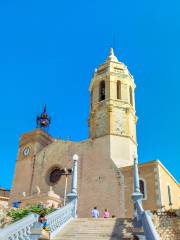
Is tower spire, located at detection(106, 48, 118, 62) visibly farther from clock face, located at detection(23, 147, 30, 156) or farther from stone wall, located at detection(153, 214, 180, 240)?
stone wall, located at detection(153, 214, 180, 240)

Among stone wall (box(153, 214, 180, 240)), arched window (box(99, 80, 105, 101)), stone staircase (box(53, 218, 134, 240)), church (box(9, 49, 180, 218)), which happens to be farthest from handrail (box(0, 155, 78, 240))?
arched window (box(99, 80, 105, 101))

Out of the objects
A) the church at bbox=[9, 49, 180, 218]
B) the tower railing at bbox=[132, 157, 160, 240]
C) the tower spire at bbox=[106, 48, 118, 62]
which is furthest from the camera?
the tower spire at bbox=[106, 48, 118, 62]

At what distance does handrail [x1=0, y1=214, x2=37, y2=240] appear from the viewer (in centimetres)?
718

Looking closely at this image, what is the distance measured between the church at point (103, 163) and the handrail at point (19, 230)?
10802 mm

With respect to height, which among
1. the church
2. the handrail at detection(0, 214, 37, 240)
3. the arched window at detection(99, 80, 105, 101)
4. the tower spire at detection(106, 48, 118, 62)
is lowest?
the handrail at detection(0, 214, 37, 240)

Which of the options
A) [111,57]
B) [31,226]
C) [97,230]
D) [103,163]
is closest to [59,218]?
[97,230]

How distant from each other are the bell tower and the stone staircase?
1306 centimetres

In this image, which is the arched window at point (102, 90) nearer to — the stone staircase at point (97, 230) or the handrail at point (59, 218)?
the handrail at point (59, 218)

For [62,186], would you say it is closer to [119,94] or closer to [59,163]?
[59,163]

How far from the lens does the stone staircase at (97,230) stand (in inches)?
400

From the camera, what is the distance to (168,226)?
15.3 metres

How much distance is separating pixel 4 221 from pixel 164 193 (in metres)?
11.3

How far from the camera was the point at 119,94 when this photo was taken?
96.4 feet

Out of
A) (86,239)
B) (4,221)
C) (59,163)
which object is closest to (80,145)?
(59,163)
